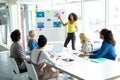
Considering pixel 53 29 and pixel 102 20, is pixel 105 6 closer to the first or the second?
pixel 102 20

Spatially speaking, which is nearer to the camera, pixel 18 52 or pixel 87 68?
pixel 87 68

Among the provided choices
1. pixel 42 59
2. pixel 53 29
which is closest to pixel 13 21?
pixel 53 29

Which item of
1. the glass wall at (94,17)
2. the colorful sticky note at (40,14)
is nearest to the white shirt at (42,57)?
the glass wall at (94,17)

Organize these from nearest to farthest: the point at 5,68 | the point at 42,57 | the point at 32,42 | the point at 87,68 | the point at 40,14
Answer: the point at 87,68
the point at 42,57
the point at 32,42
the point at 5,68
the point at 40,14

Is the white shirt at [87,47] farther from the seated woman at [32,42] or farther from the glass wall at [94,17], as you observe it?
the glass wall at [94,17]

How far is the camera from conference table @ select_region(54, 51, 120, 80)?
2318 mm

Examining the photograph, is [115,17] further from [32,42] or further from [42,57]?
[42,57]

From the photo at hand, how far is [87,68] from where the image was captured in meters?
2.65

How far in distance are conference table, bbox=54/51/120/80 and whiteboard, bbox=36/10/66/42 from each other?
9.56 ft

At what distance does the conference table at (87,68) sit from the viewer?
7.61ft

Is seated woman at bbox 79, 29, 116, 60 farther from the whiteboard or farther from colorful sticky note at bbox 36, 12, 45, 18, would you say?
colorful sticky note at bbox 36, 12, 45, 18

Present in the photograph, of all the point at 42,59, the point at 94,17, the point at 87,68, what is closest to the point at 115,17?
the point at 94,17

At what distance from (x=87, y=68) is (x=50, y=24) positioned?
3.60 meters

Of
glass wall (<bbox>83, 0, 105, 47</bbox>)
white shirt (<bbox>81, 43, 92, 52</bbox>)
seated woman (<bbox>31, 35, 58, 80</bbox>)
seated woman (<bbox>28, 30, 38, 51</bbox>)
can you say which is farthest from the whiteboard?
seated woman (<bbox>31, 35, 58, 80</bbox>)
